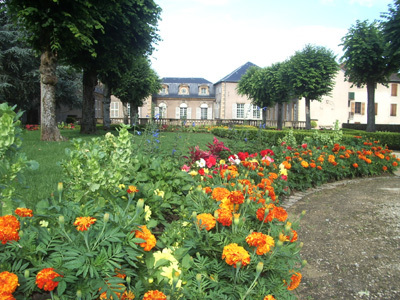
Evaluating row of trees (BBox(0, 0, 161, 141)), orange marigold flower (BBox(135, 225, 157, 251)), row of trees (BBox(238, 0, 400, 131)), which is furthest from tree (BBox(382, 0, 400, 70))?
orange marigold flower (BBox(135, 225, 157, 251))

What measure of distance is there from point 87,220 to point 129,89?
24.8 metres

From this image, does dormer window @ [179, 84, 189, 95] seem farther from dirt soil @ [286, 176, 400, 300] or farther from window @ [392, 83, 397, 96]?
dirt soil @ [286, 176, 400, 300]

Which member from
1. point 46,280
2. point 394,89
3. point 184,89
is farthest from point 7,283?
point 394,89

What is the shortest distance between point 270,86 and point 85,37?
18.0 meters

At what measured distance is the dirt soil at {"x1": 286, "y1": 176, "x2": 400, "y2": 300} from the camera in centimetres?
243

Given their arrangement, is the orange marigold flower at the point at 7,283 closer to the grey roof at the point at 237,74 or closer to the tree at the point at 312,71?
the tree at the point at 312,71

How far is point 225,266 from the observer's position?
1.66 meters

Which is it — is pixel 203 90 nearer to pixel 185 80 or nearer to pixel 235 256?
pixel 185 80

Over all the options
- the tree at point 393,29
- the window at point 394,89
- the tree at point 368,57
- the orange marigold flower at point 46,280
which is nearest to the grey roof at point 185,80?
the window at point 394,89

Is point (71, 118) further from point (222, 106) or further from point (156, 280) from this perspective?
point (156, 280)

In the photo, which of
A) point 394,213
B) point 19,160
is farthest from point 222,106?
point 19,160

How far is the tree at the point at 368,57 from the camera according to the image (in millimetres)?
17047

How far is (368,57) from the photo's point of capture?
1709cm

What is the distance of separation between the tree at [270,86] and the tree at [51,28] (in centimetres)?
1595
